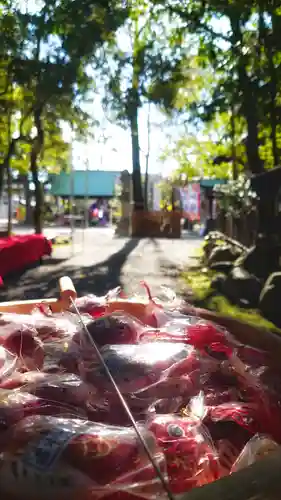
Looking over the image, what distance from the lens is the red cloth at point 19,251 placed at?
10.4 m

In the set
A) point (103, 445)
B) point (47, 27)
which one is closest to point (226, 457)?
point (103, 445)

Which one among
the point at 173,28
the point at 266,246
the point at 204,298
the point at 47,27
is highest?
the point at 173,28

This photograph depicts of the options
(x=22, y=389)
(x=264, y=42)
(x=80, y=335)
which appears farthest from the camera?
(x=264, y=42)

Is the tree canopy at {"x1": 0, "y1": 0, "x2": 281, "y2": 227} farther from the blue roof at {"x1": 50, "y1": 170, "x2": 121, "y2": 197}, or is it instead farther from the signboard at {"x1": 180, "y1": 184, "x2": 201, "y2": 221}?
the blue roof at {"x1": 50, "y1": 170, "x2": 121, "y2": 197}

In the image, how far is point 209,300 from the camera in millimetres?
7898

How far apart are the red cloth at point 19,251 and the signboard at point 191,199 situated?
17.0 metres

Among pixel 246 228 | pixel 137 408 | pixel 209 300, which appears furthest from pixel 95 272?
pixel 137 408

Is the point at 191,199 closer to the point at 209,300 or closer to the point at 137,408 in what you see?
the point at 209,300

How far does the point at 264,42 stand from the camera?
9281 millimetres

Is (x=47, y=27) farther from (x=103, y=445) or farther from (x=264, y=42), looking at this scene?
(x=103, y=445)

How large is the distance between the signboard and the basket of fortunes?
2778 cm

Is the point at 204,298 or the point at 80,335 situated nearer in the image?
the point at 80,335

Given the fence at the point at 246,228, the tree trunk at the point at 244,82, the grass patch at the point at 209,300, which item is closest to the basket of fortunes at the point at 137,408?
the grass patch at the point at 209,300

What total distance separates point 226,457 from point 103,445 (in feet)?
0.94
